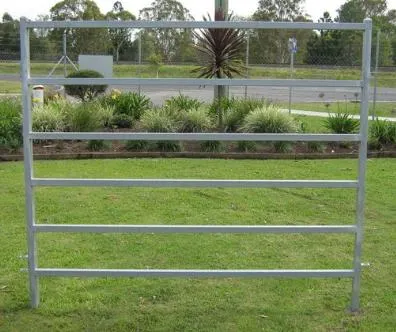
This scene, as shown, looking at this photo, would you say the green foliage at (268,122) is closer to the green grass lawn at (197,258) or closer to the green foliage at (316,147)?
the green foliage at (316,147)

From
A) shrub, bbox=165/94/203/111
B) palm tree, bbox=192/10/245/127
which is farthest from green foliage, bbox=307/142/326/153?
shrub, bbox=165/94/203/111

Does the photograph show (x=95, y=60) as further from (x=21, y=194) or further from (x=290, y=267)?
(x=290, y=267)

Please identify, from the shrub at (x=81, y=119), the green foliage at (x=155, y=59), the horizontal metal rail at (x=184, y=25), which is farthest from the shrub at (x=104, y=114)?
the horizontal metal rail at (x=184, y=25)

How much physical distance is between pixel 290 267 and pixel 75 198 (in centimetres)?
318

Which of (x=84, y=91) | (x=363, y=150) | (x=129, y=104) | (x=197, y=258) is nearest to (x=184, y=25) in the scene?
(x=363, y=150)

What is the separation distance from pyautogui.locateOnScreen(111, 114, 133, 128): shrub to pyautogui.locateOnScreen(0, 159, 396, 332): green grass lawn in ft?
12.0

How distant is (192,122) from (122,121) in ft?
5.34

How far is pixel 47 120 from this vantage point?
36.4 ft

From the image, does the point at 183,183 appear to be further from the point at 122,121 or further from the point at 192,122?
the point at 122,121

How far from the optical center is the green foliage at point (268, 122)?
37.7ft

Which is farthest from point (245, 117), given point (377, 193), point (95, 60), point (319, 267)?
point (95, 60)

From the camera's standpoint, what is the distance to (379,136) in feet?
37.7

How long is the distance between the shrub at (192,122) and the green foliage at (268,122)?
0.75 m

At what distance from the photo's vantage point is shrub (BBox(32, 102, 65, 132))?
11016 mm
